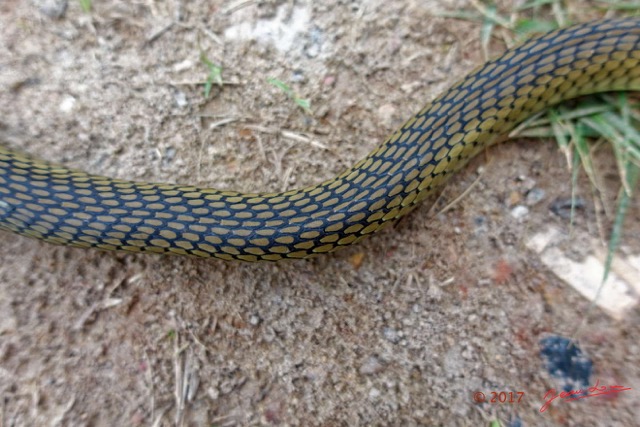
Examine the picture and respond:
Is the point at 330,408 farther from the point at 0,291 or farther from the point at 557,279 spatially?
the point at 0,291

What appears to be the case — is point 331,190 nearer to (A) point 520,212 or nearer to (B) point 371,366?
(B) point 371,366

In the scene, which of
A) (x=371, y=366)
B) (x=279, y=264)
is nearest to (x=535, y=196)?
(x=371, y=366)

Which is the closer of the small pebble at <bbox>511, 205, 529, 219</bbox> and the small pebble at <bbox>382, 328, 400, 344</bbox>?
the small pebble at <bbox>382, 328, 400, 344</bbox>

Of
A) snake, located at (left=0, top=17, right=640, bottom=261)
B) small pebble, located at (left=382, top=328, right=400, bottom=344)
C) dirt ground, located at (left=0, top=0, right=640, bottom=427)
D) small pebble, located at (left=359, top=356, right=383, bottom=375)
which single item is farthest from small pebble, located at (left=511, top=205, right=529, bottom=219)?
small pebble, located at (left=359, top=356, right=383, bottom=375)

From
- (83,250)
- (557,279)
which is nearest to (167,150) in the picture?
(83,250)

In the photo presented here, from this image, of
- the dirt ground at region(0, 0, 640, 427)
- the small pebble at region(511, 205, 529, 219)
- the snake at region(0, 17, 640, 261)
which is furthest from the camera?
the small pebble at region(511, 205, 529, 219)

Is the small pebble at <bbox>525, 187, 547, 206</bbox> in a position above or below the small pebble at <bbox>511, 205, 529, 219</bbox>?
above

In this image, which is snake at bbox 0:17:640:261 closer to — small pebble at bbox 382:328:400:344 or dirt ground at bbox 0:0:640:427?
dirt ground at bbox 0:0:640:427
